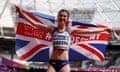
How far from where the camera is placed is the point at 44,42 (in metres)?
11.3

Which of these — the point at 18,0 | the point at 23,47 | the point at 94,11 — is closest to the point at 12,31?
the point at 18,0

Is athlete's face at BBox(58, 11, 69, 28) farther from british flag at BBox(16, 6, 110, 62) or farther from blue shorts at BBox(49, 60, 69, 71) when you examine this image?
british flag at BBox(16, 6, 110, 62)

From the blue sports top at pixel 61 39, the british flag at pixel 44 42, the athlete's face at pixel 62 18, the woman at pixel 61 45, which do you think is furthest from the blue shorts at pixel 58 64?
the british flag at pixel 44 42

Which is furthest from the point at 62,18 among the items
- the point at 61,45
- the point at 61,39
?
the point at 61,45

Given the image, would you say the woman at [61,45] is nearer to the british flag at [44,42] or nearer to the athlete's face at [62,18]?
the athlete's face at [62,18]

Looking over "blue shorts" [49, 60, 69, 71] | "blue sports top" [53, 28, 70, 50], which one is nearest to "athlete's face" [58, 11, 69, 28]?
"blue sports top" [53, 28, 70, 50]

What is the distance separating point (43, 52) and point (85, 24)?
132cm

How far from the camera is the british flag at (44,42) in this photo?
11.2 m

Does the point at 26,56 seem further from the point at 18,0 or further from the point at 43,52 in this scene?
the point at 18,0

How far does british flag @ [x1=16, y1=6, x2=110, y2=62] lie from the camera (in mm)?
11234

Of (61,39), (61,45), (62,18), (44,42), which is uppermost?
(62,18)

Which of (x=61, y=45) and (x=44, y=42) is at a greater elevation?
(x=61, y=45)

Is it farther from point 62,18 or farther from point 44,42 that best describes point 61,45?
point 44,42

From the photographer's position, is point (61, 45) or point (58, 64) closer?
point (58, 64)
